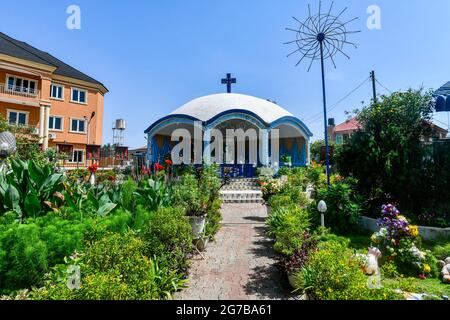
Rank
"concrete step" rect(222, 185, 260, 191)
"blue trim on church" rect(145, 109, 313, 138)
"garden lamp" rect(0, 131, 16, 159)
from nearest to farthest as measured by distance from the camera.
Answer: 1. "garden lamp" rect(0, 131, 16, 159)
2. "concrete step" rect(222, 185, 260, 191)
3. "blue trim on church" rect(145, 109, 313, 138)

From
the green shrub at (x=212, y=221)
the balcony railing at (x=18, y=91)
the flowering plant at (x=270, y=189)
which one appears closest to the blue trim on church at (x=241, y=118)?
the flowering plant at (x=270, y=189)

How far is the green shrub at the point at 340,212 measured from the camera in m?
6.71

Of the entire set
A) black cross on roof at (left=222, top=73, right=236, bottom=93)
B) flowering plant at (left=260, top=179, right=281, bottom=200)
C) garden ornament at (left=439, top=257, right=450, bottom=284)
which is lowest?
garden ornament at (left=439, top=257, right=450, bottom=284)

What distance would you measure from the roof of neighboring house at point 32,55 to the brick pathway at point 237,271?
24.7 m

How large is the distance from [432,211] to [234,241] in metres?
5.59

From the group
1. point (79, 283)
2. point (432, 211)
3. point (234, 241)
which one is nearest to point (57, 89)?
point (234, 241)

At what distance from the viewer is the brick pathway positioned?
3590mm

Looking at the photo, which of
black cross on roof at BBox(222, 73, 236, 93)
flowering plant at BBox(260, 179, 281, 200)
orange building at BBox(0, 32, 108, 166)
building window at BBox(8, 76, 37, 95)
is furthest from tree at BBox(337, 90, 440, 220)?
building window at BBox(8, 76, 37, 95)

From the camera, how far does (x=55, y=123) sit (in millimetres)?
23516

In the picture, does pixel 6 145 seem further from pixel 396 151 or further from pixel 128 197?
pixel 396 151

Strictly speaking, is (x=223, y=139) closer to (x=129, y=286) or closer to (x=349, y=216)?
(x=349, y=216)

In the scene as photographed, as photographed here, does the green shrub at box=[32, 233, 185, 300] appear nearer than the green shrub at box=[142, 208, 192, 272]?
Yes

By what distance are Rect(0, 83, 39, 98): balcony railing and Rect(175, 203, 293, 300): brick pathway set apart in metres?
23.3

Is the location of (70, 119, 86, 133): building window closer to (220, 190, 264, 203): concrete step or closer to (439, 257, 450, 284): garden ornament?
(220, 190, 264, 203): concrete step
